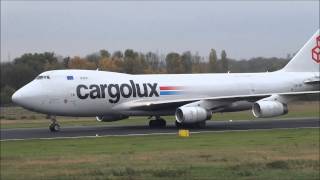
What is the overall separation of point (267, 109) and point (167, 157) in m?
17.7

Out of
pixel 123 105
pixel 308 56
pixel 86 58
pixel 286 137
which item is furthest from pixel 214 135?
pixel 86 58

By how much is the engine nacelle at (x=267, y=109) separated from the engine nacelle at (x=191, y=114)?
116 inches

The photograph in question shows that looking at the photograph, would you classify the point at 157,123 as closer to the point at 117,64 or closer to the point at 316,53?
the point at 316,53

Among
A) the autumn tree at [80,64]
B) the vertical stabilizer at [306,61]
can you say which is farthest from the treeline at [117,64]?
the vertical stabilizer at [306,61]

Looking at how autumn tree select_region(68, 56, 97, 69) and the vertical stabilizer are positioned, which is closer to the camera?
the vertical stabilizer

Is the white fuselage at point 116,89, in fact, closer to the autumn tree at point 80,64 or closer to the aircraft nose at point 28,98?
the aircraft nose at point 28,98

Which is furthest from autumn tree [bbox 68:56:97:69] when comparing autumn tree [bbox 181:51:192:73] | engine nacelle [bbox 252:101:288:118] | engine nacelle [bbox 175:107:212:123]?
engine nacelle [bbox 175:107:212:123]

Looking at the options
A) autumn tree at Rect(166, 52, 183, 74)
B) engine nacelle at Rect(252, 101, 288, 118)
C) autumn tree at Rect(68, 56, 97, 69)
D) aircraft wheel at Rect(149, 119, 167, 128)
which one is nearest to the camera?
engine nacelle at Rect(252, 101, 288, 118)

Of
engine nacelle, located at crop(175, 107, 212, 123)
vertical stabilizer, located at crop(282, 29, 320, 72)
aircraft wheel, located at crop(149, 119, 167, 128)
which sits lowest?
aircraft wheel, located at crop(149, 119, 167, 128)

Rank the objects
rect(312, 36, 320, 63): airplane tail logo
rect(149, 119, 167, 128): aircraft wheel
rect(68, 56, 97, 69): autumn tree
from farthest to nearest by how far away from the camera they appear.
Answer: rect(68, 56, 97, 69): autumn tree < rect(312, 36, 320, 63): airplane tail logo < rect(149, 119, 167, 128): aircraft wheel

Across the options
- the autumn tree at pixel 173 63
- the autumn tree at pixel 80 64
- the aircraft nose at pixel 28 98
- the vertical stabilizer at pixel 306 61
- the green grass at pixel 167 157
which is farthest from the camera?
the autumn tree at pixel 173 63

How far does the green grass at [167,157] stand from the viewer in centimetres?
1861

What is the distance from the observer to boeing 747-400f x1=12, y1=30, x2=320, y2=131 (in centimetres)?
3903

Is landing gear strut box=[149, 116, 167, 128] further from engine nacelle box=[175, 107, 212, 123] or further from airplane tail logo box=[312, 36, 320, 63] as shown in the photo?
airplane tail logo box=[312, 36, 320, 63]
